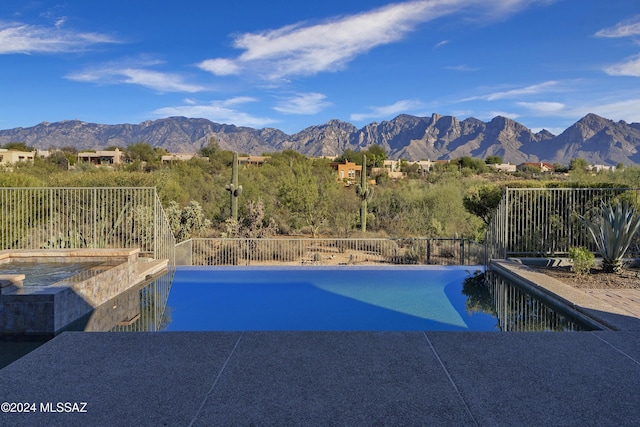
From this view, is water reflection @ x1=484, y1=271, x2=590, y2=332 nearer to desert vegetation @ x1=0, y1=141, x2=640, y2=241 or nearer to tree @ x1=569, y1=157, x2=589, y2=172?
desert vegetation @ x1=0, y1=141, x2=640, y2=241

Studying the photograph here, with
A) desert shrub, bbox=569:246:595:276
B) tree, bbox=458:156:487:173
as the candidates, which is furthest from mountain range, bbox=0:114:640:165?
desert shrub, bbox=569:246:595:276

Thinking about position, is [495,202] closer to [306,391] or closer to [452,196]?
[452,196]

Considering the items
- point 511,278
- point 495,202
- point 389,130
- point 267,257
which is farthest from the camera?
point 389,130

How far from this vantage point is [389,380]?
3381 mm

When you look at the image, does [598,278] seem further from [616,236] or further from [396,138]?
[396,138]

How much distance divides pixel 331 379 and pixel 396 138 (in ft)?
458

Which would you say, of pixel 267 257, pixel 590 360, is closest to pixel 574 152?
pixel 267 257

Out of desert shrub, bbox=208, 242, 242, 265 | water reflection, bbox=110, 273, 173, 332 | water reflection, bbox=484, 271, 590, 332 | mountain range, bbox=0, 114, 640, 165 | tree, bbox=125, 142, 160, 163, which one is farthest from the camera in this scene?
mountain range, bbox=0, 114, 640, 165

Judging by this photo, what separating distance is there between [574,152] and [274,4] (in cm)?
9962

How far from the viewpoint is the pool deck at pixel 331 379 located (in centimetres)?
287

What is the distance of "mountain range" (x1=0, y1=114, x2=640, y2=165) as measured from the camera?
348 feet

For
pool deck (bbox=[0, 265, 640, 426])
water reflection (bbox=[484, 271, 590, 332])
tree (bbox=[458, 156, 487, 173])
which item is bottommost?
water reflection (bbox=[484, 271, 590, 332])

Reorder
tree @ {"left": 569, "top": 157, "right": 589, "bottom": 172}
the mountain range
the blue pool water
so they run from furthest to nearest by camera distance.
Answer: the mountain range, tree @ {"left": 569, "top": 157, "right": 589, "bottom": 172}, the blue pool water

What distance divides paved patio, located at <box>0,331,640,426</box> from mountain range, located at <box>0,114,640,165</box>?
321 feet
